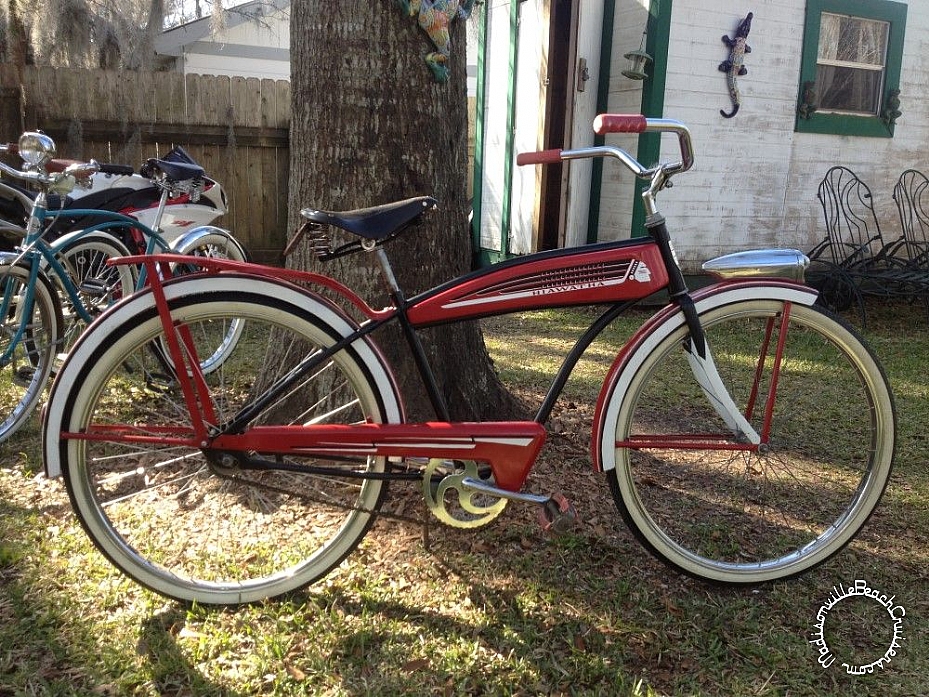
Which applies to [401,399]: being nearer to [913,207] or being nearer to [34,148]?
[34,148]

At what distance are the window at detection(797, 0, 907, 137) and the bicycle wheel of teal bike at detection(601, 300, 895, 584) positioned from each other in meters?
4.07

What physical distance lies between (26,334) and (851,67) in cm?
700

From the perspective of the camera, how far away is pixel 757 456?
2494 mm

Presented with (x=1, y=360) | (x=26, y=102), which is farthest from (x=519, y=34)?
(x=1, y=360)

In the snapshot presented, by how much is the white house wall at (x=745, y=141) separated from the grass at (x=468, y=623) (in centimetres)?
440

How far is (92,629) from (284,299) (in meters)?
1.04

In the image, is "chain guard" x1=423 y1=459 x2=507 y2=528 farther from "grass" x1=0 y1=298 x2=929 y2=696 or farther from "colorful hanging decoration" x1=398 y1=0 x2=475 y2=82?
"colorful hanging decoration" x1=398 y1=0 x2=475 y2=82

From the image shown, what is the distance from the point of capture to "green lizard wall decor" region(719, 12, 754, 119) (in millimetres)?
6445

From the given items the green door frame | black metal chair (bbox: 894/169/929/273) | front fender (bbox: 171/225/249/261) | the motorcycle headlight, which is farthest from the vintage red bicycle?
black metal chair (bbox: 894/169/929/273)

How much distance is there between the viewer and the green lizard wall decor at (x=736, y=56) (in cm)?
645

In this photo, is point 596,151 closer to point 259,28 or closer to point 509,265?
point 509,265

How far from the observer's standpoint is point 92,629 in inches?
83.5

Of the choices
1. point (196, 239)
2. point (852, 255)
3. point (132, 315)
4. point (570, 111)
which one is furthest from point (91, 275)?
point (852, 255)

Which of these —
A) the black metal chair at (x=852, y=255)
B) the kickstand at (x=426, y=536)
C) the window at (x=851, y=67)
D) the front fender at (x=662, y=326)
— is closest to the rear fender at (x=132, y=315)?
the kickstand at (x=426, y=536)
